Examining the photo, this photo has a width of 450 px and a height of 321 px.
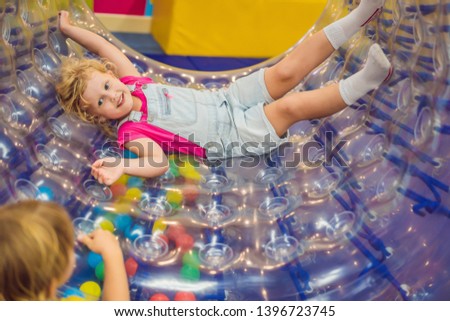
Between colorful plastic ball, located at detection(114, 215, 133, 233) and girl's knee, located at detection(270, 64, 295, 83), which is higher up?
girl's knee, located at detection(270, 64, 295, 83)

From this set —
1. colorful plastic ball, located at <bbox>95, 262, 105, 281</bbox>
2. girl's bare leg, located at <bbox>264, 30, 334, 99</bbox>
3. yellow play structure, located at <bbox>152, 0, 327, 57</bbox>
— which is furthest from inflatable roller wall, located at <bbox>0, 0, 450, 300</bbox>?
yellow play structure, located at <bbox>152, 0, 327, 57</bbox>

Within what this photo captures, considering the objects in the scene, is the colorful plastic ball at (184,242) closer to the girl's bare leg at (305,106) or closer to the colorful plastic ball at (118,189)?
the colorful plastic ball at (118,189)

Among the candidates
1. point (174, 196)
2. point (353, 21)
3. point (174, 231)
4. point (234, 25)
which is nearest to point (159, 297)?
point (174, 231)

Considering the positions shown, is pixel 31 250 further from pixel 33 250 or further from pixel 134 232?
pixel 134 232

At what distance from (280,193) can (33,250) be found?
1.87 ft

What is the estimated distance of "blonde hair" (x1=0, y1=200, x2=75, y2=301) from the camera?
2.06 ft

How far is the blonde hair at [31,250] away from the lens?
2.06 feet

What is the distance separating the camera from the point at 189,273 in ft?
3.00

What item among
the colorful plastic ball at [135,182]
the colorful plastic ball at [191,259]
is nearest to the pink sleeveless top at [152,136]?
the colorful plastic ball at [135,182]

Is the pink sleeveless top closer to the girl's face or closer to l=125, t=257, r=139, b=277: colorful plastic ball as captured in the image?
the girl's face

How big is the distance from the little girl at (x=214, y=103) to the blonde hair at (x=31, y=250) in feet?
1.36

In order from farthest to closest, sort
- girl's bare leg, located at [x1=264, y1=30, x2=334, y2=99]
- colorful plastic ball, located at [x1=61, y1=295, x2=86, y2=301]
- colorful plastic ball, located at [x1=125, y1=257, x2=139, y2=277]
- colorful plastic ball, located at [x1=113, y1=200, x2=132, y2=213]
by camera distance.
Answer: girl's bare leg, located at [x1=264, y1=30, x2=334, y2=99] < colorful plastic ball, located at [x1=113, y1=200, x2=132, y2=213] < colorful plastic ball, located at [x1=125, y1=257, x2=139, y2=277] < colorful plastic ball, located at [x1=61, y1=295, x2=86, y2=301]

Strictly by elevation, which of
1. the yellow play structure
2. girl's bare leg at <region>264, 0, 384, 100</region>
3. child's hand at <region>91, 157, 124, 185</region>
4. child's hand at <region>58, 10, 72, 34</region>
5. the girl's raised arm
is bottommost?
the yellow play structure

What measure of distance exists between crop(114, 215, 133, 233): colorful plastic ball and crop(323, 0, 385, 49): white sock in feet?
1.92
